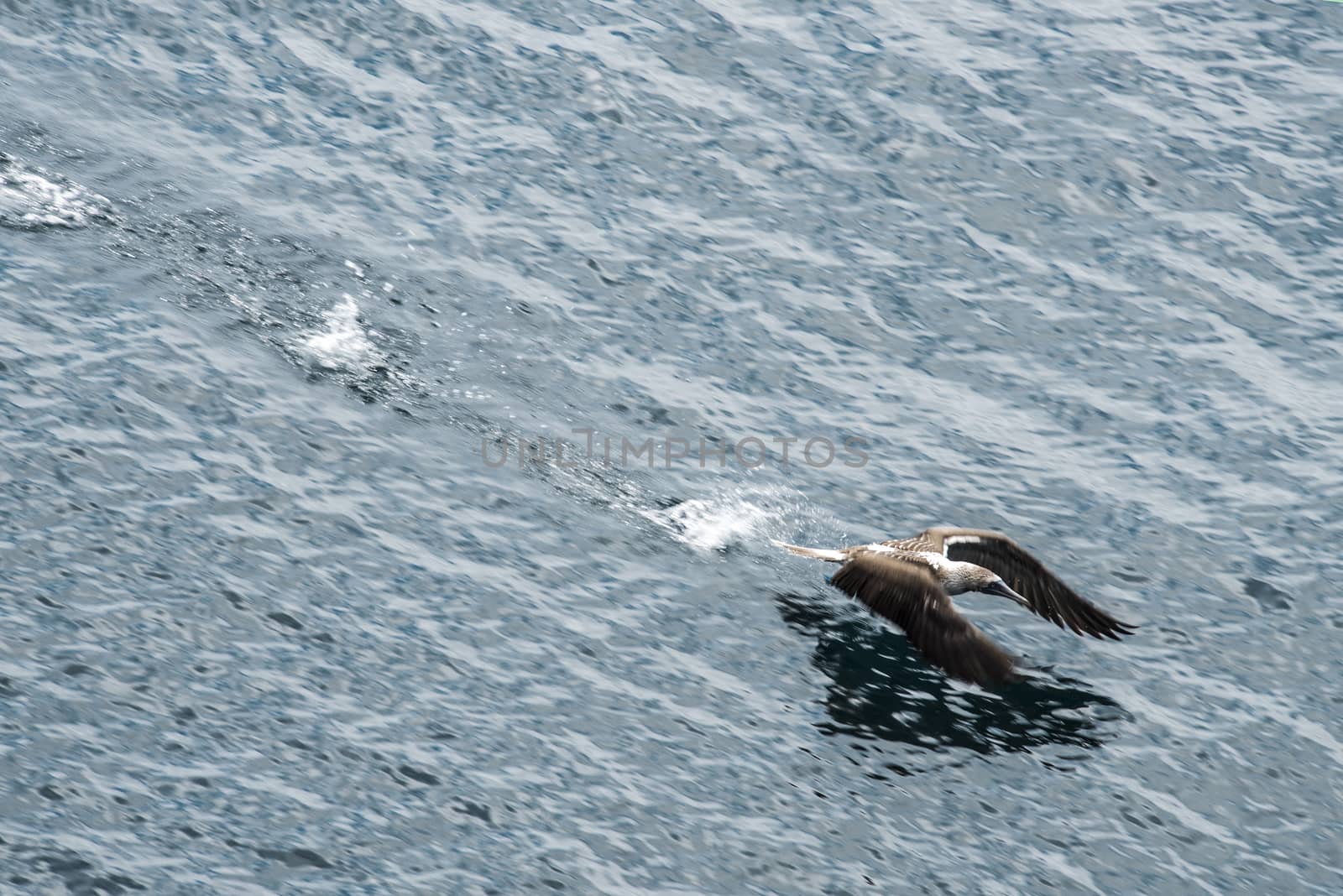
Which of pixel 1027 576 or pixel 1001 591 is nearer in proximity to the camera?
pixel 1001 591

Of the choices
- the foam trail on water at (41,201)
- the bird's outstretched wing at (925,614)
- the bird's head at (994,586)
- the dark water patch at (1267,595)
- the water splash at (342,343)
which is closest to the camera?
Answer: the bird's outstretched wing at (925,614)

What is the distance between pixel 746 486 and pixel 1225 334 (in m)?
8.73

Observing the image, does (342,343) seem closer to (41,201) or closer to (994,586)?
(41,201)

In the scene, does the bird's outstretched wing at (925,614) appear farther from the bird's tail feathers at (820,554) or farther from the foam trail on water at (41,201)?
→ the foam trail on water at (41,201)

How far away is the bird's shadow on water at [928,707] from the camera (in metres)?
18.2

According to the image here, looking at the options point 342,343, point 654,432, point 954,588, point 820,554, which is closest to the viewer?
point 954,588

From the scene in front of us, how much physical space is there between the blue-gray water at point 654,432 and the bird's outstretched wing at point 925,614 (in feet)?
2.17

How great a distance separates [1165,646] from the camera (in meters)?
20.1

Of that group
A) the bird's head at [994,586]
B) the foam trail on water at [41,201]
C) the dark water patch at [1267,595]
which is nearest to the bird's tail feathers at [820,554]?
the bird's head at [994,586]

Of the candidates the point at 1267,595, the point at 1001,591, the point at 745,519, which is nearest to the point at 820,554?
the point at 745,519

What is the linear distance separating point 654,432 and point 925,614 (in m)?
5.46

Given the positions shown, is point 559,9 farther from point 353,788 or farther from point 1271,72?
point 353,788

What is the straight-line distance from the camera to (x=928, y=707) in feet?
61.7

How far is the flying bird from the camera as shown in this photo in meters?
18.5
